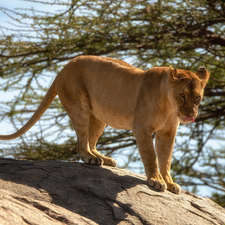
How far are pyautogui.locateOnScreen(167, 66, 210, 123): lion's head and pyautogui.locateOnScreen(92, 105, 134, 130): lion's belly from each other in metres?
0.72

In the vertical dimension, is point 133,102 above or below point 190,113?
above

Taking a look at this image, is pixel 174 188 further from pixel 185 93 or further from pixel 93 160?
pixel 185 93

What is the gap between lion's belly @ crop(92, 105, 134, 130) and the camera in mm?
4703

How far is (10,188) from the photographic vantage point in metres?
4.06

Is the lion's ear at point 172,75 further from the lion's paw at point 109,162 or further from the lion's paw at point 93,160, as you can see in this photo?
the lion's paw at point 109,162

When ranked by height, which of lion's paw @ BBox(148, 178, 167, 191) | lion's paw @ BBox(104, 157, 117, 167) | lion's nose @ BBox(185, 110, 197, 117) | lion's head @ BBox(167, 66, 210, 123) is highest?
lion's head @ BBox(167, 66, 210, 123)

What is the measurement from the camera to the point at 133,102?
4.64m

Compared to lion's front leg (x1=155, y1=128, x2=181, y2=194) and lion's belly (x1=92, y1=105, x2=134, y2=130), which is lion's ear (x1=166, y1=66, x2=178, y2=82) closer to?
lion's belly (x1=92, y1=105, x2=134, y2=130)

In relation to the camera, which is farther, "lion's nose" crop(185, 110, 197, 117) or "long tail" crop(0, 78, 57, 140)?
"long tail" crop(0, 78, 57, 140)

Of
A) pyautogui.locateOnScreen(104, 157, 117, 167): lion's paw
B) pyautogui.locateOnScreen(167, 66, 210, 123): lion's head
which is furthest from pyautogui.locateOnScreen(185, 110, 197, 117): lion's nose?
pyautogui.locateOnScreen(104, 157, 117, 167): lion's paw

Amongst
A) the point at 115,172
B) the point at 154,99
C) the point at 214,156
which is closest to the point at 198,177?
the point at 214,156

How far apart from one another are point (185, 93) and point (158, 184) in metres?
1.21

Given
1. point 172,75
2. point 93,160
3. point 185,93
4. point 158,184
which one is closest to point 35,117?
point 93,160

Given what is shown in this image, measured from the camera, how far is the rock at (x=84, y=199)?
370cm
